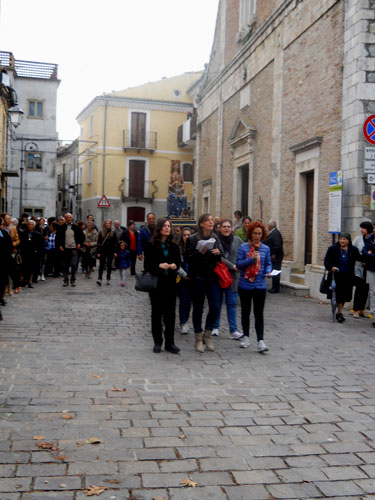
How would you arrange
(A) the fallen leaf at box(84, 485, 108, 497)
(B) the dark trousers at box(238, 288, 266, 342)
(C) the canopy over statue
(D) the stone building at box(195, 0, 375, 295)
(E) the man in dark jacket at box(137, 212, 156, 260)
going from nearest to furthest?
(A) the fallen leaf at box(84, 485, 108, 497), (B) the dark trousers at box(238, 288, 266, 342), (D) the stone building at box(195, 0, 375, 295), (E) the man in dark jacket at box(137, 212, 156, 260), (C) the canopy over statue

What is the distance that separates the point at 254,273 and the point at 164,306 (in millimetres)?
1281

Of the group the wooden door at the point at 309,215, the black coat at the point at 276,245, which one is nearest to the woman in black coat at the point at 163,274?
the black coat at the point at 276,245

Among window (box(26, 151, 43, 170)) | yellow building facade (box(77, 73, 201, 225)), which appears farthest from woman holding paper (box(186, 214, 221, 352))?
yellow building facade (box(77, 73, 201, 225))

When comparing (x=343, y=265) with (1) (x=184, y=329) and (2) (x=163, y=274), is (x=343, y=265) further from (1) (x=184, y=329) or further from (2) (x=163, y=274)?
(2) (x=163, y=274)

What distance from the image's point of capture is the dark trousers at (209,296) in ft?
25.8

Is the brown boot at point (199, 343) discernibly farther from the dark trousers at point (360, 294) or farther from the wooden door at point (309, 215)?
the wooden door at point (309, 215)

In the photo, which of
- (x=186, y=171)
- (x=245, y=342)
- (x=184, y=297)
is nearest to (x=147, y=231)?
(x=184, y=297)

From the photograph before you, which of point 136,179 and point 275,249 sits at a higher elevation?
point 136,179

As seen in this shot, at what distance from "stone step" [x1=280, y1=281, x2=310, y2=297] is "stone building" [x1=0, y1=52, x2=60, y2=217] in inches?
936

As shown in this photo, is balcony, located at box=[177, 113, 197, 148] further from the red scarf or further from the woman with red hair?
the red scarf

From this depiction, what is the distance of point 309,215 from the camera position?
15.6m

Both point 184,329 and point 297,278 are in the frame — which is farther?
point 297,278

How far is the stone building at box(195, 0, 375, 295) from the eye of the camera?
12219mm

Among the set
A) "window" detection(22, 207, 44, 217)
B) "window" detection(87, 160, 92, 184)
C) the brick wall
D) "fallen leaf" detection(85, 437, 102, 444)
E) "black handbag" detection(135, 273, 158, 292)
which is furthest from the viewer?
"window" detection(87, 160, 92, 184)
